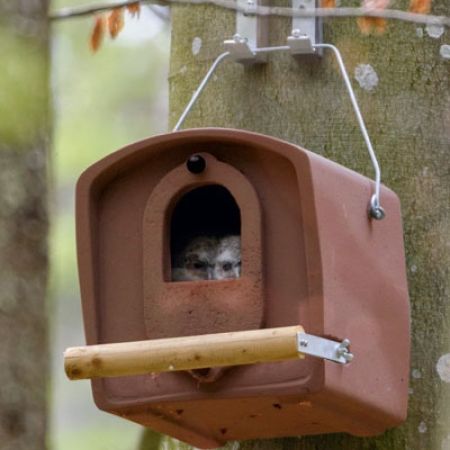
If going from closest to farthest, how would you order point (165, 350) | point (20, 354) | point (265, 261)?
point (20, 354) → point (165, 350) → point (265, 261)

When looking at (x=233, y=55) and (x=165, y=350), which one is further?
(x=233, y=55)

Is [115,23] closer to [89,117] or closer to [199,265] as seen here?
[199,265]

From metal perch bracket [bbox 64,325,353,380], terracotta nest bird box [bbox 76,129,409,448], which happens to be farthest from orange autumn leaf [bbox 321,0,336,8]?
metal perch bracket [bbox 64,325,353,380]

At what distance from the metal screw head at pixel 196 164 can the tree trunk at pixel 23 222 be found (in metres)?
0.89

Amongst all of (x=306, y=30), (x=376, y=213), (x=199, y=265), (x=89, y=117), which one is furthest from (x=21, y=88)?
(x=89, y=117)

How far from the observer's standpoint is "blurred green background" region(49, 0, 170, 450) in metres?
7.41

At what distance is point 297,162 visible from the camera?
115 inches

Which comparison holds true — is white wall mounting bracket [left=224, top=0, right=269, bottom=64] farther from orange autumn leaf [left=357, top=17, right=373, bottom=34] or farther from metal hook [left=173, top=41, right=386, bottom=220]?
orange autumn leaf [left=357, top=17, right=373, bottom=34]

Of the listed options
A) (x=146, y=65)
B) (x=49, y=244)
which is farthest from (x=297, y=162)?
(x=146, y=65)

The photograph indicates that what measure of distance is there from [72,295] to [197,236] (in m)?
4.96

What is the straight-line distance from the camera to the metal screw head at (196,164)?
10.00ft

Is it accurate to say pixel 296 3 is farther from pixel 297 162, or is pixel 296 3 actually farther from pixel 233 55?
pixel 297 162

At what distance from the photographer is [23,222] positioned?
208 cm

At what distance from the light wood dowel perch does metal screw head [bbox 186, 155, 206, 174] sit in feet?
1.29
